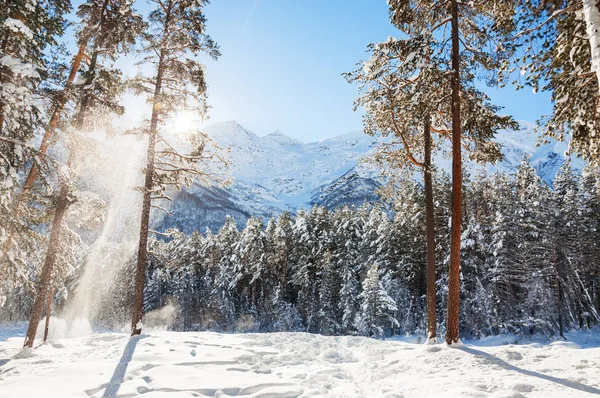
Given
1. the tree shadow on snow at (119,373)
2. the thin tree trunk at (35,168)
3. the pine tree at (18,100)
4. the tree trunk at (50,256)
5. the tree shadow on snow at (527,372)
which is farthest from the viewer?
the tree trunk at (50,256)

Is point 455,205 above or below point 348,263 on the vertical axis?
above

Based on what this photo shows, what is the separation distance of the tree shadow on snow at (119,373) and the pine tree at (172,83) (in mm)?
4119

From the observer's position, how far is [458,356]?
792 centimetres

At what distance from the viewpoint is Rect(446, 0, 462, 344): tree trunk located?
31.0ft

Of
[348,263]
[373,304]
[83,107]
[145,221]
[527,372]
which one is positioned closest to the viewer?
[527,372]

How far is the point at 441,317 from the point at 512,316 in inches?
246

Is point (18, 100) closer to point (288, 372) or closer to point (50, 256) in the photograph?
point (50, 256)

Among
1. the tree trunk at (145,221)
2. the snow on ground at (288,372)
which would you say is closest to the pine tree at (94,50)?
the tree trunk at (145,221)

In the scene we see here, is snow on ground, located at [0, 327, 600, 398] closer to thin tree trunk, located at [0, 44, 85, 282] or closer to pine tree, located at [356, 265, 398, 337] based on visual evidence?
thin tree trunk, located at [0, 44, 85, 282]

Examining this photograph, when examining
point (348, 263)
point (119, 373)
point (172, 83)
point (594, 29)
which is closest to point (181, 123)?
point (172, 83)

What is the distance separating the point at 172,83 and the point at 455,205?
36.6 feet

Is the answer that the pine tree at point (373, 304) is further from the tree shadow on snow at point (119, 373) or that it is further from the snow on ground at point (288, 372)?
the tree shadow on snow at point (119, 373)

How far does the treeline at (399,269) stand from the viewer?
32.0 m

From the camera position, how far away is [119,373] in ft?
23.7
